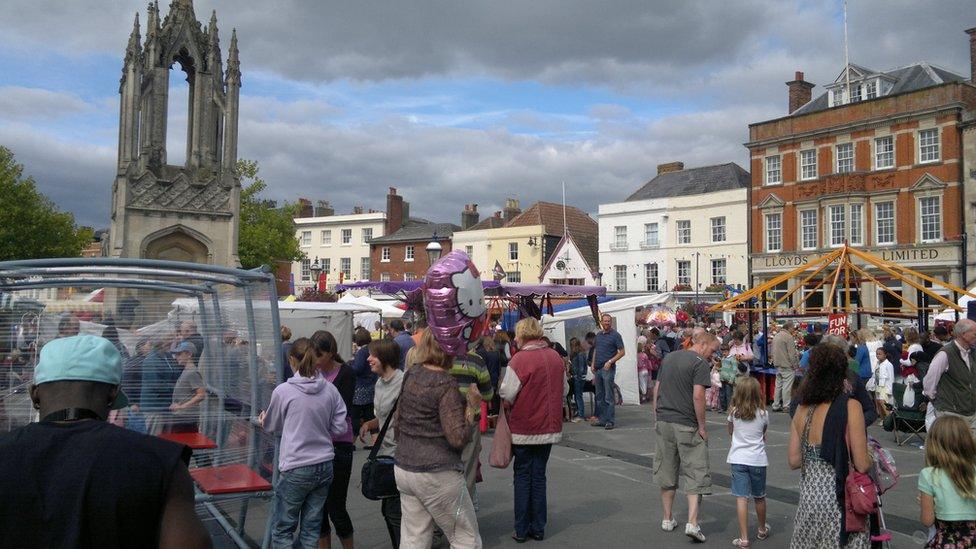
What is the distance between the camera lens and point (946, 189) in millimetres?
36688

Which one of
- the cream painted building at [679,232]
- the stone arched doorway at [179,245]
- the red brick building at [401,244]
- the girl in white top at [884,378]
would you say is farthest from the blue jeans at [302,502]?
the red brick building at [401,244]

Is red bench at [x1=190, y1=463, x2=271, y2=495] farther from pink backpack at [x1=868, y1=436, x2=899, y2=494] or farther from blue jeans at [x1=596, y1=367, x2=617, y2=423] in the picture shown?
blue jeans at [x1=596, y1=367, x2=617, y2=423]

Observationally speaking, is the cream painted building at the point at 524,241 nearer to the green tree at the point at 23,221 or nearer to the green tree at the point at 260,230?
the green tree at the point at 260,230

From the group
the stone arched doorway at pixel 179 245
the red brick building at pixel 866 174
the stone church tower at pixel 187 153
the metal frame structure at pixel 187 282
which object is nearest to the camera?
the metal frame structure at pixel 187 282

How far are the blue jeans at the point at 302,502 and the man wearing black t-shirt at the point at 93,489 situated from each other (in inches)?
132

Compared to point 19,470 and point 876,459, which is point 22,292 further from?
point 876,459

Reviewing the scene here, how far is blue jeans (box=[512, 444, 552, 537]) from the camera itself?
275 inches

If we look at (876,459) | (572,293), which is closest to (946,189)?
(572,293)

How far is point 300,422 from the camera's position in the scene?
5.50m

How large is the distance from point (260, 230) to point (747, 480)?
137 feet

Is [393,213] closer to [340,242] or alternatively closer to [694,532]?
[340,242]

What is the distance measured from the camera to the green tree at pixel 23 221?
42375 millimetres

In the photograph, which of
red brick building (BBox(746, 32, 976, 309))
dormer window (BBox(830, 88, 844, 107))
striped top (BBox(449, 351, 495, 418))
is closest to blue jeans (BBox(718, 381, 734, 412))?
striped top (BBox(449, 351, 495, 418))

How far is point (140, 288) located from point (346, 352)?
1464 cm
